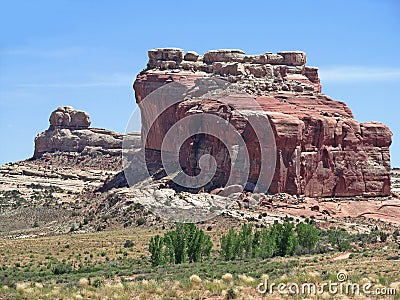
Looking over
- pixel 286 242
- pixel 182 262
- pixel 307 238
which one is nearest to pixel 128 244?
pixel 182 262

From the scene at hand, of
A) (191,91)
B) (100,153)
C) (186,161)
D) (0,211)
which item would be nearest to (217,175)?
(186,161)

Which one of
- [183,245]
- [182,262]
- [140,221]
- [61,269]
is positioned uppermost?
[140,221]

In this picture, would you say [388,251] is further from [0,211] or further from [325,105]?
[0,211]

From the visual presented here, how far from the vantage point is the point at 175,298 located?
41.3 m

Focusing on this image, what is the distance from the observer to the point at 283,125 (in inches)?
3610

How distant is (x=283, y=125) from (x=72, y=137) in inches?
2764

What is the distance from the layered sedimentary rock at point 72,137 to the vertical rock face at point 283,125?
4285 centimetres

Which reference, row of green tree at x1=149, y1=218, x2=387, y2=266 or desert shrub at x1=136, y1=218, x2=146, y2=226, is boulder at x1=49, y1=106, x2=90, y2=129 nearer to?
desert shrub at x1=136, y1=218, x2=146, y2=226

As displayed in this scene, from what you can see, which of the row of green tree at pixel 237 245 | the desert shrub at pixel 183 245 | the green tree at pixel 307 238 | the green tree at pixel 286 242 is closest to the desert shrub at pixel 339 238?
the row of green tree at pixel 237 245

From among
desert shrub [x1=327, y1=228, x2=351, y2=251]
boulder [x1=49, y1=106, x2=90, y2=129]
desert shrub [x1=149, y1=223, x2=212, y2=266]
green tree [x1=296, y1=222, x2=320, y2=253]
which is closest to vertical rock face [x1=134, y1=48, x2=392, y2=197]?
desert shrub [x1=327, y1=228, x2=351, y2=251]

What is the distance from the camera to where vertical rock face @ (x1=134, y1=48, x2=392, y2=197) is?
304 feet

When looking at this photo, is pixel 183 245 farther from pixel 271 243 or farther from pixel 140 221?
pixel 140 221

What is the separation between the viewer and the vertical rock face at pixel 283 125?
9275cm

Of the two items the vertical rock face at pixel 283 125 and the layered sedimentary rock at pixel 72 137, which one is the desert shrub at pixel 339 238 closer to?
the vertical rock face at pixel 283 125
